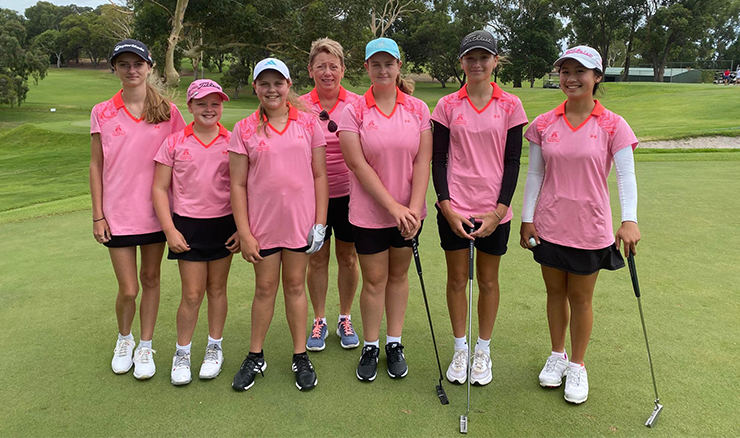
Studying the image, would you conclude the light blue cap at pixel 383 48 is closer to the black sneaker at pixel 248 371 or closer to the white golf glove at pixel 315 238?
the white golf glove at pixel 315 238

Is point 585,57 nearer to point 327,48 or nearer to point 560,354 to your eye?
point 327,48

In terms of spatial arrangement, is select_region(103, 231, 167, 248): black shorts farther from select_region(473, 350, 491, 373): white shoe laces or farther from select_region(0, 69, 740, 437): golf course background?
select_region(473, 350, 491, 373): white shoe laces

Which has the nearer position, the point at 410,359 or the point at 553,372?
the point at 553,372

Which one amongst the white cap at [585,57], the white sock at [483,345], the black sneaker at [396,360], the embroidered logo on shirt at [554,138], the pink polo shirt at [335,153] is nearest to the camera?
the white cap at [585,57]

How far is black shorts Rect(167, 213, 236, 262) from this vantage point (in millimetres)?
2883

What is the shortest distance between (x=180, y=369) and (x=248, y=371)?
0.38 metres

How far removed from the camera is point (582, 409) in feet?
8.48

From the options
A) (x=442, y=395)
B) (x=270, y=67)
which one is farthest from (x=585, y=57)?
(x=442, y=395)

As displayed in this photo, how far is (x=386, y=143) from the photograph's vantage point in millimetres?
2764

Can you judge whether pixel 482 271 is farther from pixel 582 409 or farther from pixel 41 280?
pixel 41 280

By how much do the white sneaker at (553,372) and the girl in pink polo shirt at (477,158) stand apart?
0.93 ft

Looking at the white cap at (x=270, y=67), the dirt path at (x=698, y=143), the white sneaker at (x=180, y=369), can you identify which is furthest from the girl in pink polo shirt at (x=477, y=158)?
the dirt path at (x=698, y=143)

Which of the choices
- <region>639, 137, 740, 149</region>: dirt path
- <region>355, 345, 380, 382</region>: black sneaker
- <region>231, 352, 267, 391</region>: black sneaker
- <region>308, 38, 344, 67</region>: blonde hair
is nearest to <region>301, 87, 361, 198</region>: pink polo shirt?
<region>308, 38, 344, 67</region>: blonde hair

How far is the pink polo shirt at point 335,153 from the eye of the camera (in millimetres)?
3254
